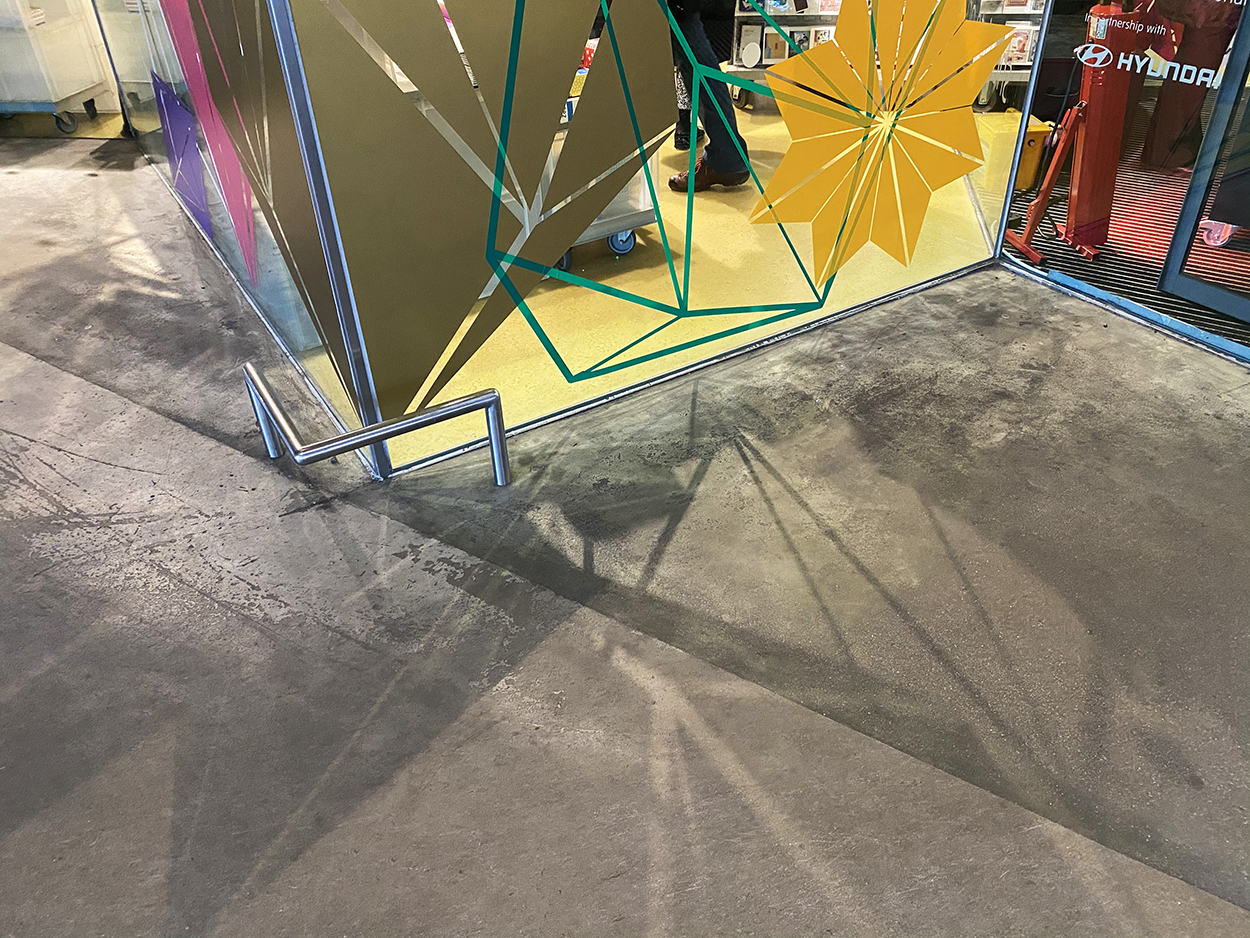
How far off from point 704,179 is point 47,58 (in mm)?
5027

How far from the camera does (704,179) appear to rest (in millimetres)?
2902

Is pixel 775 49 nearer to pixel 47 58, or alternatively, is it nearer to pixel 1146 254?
pixel 1146 254

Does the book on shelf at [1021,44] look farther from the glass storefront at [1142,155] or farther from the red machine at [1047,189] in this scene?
the red machine at [1047,189]

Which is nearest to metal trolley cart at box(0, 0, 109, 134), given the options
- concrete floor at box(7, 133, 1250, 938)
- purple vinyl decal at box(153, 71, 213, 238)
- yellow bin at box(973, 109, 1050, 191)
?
purple vinyl decal at box(153, 71, 213, 238)

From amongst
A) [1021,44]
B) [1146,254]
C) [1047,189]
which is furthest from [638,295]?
[1146,254]

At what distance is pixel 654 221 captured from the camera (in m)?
2.80

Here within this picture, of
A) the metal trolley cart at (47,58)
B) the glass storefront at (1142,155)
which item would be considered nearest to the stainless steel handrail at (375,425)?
the glass storefront at (1142,155)

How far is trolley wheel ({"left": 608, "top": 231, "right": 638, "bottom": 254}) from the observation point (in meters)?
3.01

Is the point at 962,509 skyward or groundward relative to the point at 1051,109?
groundward

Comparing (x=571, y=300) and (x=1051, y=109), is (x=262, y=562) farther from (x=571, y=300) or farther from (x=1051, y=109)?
(x=1051, y=109)

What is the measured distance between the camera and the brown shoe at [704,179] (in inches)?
104

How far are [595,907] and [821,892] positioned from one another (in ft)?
1.33

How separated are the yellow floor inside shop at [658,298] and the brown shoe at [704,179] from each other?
0.09 ft

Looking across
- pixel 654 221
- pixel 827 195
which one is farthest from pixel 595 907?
pixel 827 195
